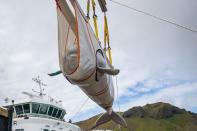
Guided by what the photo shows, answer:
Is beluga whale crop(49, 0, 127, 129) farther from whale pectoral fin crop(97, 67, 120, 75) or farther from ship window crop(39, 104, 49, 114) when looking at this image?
ship window crop(39, 104, 49, 114)

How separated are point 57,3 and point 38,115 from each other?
77.9 feet

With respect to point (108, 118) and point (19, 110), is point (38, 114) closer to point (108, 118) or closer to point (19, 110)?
point (19, 110)

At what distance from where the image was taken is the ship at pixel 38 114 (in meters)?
27.9

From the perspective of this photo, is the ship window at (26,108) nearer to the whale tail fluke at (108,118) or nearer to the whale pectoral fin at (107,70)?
the whale tail fluke at (108,118)

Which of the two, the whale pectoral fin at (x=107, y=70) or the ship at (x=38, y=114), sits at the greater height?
the whale pectoral fin at (x=107, y=70)

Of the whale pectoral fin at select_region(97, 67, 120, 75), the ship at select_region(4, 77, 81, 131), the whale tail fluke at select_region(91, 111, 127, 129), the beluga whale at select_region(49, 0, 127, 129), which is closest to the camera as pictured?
the beluga whale at select_region(49, 0, 127, 129)

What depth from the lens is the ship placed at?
2786cm

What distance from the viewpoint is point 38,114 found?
29.4 meters

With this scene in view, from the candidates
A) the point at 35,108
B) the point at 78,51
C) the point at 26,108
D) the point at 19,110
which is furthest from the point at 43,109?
the point at 78,51

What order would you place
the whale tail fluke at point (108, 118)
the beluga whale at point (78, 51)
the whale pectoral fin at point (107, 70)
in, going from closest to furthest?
the beluga whale at point (78, 51), the whale pectoral fin at point (107, 70), the whale tail fluke at point (108, 118)

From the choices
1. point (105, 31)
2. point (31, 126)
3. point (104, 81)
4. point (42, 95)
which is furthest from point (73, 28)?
point (42, 95)

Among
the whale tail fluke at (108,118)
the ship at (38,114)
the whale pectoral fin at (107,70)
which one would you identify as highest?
the whale pectoral fin at (107,70)

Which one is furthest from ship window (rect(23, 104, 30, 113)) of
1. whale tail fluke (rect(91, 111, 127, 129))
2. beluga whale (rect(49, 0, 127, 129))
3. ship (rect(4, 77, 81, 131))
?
beluga whale (rect(49, 0, 127, 129))

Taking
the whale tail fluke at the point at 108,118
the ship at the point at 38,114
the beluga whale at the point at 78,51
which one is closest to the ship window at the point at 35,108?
the ship at the point at 38,114
